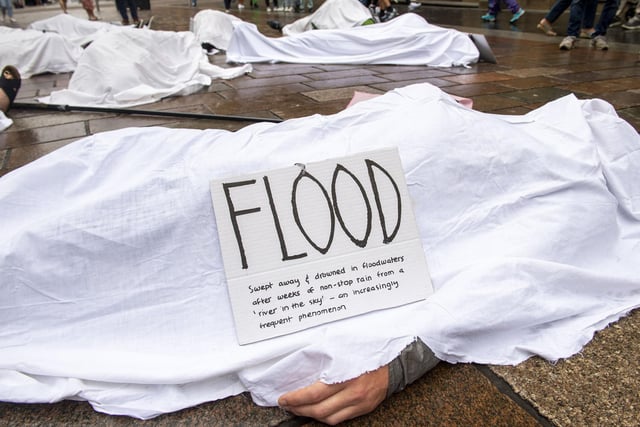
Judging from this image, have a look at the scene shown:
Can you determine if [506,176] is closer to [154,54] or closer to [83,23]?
[154,54]

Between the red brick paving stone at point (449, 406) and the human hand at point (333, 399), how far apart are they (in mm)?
36

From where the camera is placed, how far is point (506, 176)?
1.03 m

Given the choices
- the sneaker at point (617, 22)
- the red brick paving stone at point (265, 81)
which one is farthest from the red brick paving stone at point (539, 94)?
the sneaker at point (617, 22)

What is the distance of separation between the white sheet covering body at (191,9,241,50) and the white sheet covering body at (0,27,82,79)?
132 cm

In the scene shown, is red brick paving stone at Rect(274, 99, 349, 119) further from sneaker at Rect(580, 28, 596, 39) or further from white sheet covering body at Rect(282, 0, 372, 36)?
sneaker at Rect(580, 28, 596, 39)

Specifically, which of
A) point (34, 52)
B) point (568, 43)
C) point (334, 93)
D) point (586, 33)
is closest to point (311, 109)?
point (334, 93)

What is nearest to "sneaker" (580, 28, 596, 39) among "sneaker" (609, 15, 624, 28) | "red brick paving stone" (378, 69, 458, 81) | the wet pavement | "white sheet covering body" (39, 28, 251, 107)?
the wet pavement

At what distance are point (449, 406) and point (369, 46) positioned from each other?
3.90 metres

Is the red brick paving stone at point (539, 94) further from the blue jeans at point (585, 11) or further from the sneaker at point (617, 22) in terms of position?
the sneaker at point (617, 22)

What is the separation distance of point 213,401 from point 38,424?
0.30 m

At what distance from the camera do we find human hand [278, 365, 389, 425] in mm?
778

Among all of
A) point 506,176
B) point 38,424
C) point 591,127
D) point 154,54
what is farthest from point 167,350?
point 154,54

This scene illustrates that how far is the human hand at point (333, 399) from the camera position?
0.78 meters

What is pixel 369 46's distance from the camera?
4.22 metres
